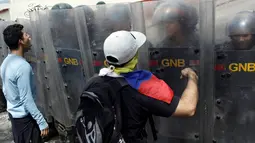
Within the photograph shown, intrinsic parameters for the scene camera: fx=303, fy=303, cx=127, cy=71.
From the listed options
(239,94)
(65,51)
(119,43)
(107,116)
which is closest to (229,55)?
(239,94)

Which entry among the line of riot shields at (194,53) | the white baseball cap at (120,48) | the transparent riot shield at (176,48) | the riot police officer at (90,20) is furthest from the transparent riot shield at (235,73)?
the riot police officer at (90,20)

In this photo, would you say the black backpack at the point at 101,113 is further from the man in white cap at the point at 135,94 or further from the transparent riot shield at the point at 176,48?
the transparent riot shield at the point at 176,48

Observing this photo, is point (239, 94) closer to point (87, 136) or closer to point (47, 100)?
point (87, 136)

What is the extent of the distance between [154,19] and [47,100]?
2.86m

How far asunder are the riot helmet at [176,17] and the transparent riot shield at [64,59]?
107 centimetres

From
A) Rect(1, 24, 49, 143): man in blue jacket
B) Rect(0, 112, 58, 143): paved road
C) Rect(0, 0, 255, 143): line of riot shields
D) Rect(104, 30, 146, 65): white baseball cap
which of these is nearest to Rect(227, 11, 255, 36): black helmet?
Rect(0, 0, 255, 143): line of riot shields

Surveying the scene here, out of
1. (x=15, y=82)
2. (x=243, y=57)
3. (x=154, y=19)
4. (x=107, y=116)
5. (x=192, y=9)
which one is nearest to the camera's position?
(x=107, y=116)

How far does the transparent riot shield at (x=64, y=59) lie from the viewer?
354cm

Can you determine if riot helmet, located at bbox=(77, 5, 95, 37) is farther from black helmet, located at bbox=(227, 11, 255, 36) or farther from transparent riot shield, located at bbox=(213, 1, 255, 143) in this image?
black helmet, located at bbox=(227, 11, 255, 36)

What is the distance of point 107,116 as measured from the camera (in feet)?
5.92

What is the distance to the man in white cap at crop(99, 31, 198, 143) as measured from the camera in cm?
186

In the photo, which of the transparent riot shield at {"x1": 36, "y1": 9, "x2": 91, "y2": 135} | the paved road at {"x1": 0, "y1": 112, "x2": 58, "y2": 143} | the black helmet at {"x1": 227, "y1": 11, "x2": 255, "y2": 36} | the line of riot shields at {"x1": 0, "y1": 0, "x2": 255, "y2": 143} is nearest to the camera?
the black helmet at {"x1": 227, "y1": 11, "x2": 255, "y2": 36}

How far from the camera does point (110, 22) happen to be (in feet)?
9.99

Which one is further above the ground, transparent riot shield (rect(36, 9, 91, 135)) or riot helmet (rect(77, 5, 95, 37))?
riot helmet (rect(77, 5, 95, 37))
